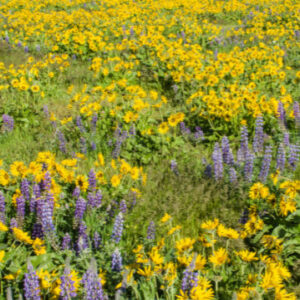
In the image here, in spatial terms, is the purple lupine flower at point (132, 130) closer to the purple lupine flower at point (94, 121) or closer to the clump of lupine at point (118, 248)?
the purple lupine flower at point (94, 121)

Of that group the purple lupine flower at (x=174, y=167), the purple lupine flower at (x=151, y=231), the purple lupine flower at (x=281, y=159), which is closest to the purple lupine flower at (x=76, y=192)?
the purple lupine flower at (x=151, y=231)

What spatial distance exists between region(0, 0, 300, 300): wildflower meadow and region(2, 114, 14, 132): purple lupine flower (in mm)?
20

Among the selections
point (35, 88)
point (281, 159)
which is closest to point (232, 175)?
point (281, 159)

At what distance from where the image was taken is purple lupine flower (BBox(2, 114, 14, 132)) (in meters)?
4.66

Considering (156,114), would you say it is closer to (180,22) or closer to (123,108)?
(123,108)

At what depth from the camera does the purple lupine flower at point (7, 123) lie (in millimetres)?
4656

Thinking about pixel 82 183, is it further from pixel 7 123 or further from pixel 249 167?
pixel 7 123

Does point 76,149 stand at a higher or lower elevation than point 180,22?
lower

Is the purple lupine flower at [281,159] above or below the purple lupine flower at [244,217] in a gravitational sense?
above

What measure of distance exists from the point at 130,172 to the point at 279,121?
2238mm

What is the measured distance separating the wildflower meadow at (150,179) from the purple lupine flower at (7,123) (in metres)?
0.02

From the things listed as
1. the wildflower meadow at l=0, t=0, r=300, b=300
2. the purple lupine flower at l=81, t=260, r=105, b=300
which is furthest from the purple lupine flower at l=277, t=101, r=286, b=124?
the purple lupine flower at l=81, t=260, r=105, b=300

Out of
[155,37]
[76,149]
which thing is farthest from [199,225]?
[155,37]

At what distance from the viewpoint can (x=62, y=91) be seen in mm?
6098
